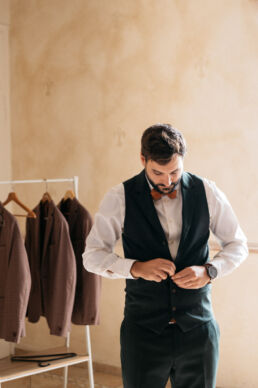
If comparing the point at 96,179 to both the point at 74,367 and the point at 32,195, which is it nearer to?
the point at 32,195

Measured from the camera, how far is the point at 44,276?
2.59 m

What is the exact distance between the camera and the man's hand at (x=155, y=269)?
1.48m

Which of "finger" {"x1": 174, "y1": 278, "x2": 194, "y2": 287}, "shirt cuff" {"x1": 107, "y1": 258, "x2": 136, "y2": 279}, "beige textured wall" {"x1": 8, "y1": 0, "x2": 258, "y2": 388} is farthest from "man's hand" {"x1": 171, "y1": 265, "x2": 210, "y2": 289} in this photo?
"beige textured wall" {"x1": 8, "y1": 0, "x2": 258, "y2": 388}

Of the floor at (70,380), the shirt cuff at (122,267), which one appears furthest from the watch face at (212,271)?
the floor at (70,380)

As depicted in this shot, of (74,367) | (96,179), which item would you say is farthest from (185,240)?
(74,367)

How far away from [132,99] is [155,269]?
1.86m

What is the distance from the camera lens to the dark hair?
1.50 m

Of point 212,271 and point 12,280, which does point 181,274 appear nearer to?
point 212,271

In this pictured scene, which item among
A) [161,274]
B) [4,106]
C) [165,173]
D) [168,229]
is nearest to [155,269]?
[161,274]

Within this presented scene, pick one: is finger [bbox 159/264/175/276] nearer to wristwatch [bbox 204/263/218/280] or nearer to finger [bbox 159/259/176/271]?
finger [bbox 159/259/176/271]

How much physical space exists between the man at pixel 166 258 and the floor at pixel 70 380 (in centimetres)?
162

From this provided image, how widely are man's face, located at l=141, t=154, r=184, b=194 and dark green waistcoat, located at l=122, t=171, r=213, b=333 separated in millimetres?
72

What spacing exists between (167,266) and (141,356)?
1.04 feet

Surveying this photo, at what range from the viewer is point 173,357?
1.56 meters
